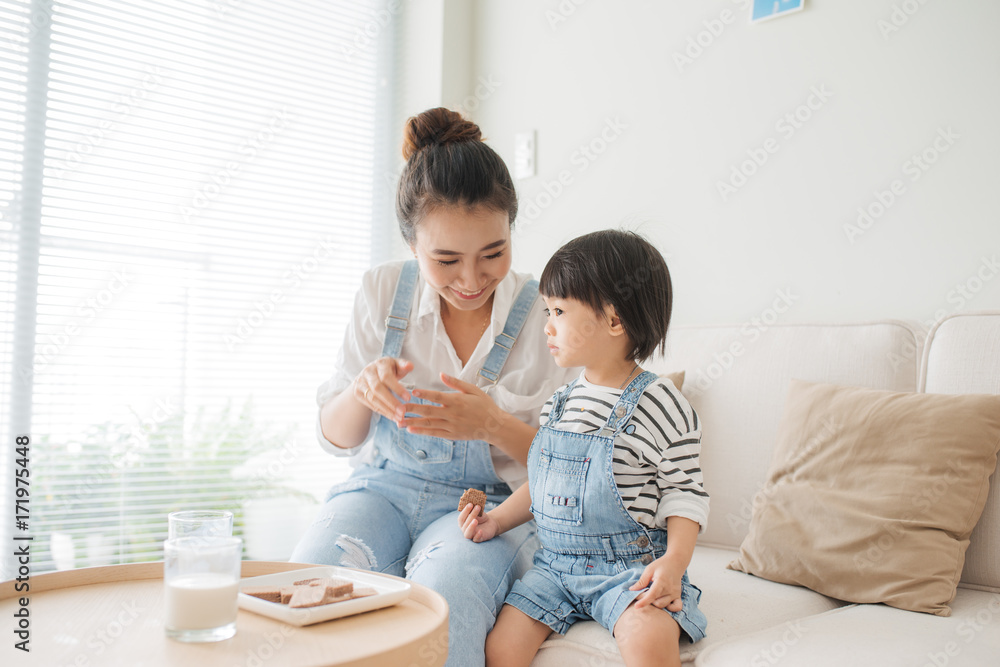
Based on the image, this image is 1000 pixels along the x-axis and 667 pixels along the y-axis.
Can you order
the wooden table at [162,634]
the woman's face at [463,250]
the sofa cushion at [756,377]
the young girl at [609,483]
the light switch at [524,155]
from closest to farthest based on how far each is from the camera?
1. the wooden table at [162,634]
2. the young girl at [609,483]
3. the woman's face at [463,250]
4. the sofa cushion at [756,377]
5. the light switch at [524,155]

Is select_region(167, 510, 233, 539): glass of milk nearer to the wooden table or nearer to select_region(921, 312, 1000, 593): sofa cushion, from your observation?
the wooden table

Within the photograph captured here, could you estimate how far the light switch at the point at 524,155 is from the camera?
2.45 meters

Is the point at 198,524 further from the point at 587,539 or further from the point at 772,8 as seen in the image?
the point at 772,8

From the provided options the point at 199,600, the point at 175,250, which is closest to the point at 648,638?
the point at 199,600

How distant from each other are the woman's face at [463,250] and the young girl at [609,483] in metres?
0.12

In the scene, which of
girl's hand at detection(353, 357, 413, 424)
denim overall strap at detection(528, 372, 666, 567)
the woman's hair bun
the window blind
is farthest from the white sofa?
the window blind

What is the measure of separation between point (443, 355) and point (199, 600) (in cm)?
79

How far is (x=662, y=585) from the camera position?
99 cm

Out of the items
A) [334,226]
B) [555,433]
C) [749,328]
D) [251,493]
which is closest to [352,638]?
[555,433]

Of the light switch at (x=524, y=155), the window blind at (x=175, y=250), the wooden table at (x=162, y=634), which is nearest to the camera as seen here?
the wooden table at (x=162, y=634)

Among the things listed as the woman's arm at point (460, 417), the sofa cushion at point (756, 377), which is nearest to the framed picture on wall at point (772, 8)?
the sofa cushion at point (756, 377)

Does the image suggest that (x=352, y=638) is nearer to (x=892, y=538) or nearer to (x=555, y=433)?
(x=555, y=433)

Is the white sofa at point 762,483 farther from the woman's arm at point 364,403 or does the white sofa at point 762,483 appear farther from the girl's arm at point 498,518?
the woman's arm at point 364,403

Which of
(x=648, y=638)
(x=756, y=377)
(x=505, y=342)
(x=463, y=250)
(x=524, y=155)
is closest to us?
(x=648, y=638)
